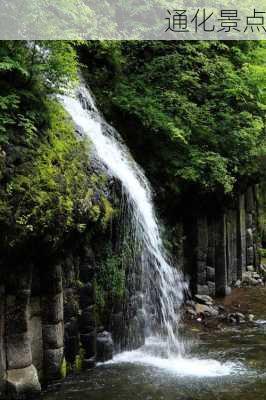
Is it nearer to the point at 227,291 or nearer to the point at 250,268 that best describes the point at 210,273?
the point at 227,291

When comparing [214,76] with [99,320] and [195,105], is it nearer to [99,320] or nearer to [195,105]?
[195,105]

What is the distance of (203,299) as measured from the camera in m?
14.8

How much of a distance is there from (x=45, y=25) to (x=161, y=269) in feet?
19.0

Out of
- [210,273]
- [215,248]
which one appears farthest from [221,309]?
[215,248]

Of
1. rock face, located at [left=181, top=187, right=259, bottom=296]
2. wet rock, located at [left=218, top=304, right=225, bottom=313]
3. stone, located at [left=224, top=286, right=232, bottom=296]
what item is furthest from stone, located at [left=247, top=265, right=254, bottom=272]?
wet rock, located at [left=218, top=304, right=225, bottom=313]

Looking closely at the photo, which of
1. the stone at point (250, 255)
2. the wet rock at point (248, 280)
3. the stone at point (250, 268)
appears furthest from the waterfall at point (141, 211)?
the stone at point (250, 255)

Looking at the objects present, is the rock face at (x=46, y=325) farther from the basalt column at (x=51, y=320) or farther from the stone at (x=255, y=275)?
the stone at (x=255, y=275)

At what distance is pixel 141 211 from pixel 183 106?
14.6 feet

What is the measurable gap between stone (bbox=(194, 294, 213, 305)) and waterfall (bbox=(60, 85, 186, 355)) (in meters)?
1.80

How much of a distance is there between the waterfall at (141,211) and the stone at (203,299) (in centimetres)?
180

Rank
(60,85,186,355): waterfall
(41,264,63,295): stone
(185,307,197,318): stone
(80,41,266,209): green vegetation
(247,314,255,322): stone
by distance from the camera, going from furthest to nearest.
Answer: (80,41,266,209): green vegetation
(185,307,197,318): stone
(247,314,255,322): stone
(60,85,186,355): waterfall
(41,264,63,295): stone

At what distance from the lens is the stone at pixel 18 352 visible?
25.3 feet

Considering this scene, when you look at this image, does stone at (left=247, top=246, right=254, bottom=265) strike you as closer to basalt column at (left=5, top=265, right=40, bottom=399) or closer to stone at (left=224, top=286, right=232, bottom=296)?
stone at (left=224, top=286, right=232, bottom=296)

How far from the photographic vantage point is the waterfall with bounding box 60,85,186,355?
34.9 feet
